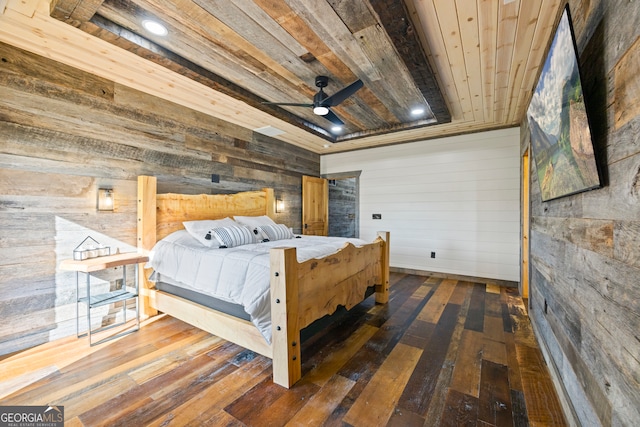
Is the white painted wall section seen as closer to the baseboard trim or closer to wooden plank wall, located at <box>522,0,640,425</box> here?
the baseboard trim

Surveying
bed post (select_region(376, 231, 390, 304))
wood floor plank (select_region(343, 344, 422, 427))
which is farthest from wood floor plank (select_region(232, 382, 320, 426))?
bed post (select_region(376, 231, 390, 304))

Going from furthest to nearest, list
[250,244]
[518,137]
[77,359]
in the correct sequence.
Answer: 1. [518,137]
2. [250,244]
3. [77,359]

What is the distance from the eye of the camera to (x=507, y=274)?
430cm

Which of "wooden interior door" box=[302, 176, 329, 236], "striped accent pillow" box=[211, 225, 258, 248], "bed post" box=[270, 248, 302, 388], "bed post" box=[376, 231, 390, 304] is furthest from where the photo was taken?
"wooden interior door" box=[302, 176, 329, 236]

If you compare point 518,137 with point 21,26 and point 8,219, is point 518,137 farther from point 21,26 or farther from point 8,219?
point 8,219

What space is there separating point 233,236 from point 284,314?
5.06ft

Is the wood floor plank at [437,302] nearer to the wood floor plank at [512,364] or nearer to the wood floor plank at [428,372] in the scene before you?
the wood floor plank at [428,372]

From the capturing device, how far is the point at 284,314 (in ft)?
5.99

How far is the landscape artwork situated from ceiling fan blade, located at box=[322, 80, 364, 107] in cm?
147

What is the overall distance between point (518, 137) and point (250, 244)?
4.43 metres

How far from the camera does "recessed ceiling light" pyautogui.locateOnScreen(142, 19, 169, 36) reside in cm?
202

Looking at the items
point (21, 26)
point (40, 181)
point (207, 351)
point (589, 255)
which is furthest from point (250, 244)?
point (589, 255)

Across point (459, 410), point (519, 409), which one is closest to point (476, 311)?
point (519, 409)
